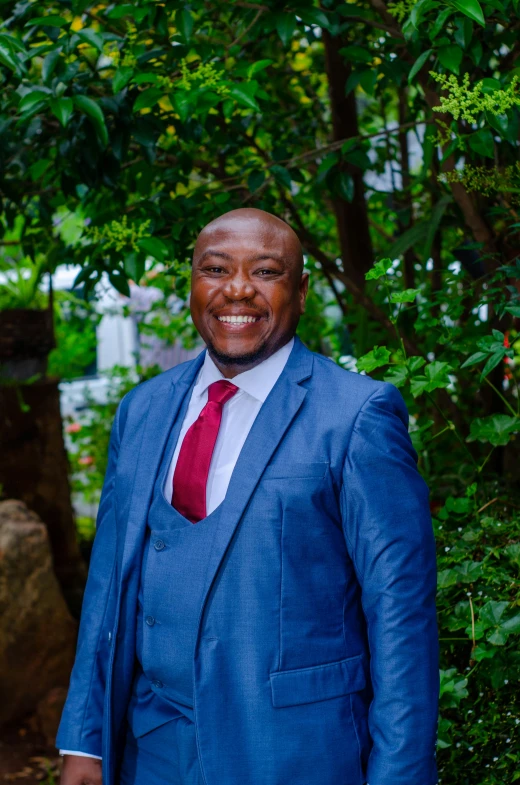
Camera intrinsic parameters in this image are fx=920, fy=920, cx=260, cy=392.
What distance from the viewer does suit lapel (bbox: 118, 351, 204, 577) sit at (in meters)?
1.83

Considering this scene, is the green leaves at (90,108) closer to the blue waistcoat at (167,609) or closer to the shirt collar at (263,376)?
the shirt collar at (263,376)

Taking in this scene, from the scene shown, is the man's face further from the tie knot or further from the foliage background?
the foliage background

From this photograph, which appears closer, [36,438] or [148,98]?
[148,98]

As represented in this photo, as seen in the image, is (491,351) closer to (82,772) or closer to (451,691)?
(451,691)

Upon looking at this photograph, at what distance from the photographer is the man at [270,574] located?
164 cm

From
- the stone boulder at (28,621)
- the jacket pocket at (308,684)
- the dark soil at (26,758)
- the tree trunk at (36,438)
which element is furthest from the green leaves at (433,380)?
the tree trunk at (36,438)

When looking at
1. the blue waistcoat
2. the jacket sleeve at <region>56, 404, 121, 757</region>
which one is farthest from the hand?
the blue waistcoat

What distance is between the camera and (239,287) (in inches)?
71.2

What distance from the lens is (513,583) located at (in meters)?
2.24

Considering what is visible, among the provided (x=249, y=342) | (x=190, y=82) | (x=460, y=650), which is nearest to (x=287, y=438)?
(x=249, y=342)

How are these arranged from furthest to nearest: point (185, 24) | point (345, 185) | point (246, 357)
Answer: point (345, 185), point (185, 24), point (246, 357)

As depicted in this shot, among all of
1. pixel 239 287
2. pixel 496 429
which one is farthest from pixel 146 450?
pixel 496 429

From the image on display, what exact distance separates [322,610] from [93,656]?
1.88 feet

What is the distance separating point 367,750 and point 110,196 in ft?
7.40
